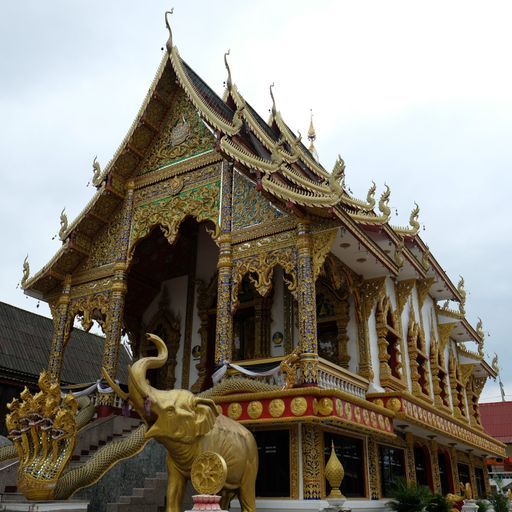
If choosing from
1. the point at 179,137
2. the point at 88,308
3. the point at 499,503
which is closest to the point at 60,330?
the point at 88,308

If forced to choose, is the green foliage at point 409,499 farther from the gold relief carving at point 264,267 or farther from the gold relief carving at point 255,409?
the gold relief carving at point 264,267

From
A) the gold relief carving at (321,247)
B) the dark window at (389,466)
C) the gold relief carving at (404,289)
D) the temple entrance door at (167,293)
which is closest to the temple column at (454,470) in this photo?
the dark window at (389,466)

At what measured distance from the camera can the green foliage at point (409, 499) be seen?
31.4 ft

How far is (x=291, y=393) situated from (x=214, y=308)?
217 inches

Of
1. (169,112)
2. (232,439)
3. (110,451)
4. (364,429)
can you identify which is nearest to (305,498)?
(364,429)

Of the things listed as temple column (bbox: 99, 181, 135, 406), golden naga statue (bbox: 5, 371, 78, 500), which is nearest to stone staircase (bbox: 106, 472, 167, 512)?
golden naga statue (bbox: 5, 371, 78, 500)

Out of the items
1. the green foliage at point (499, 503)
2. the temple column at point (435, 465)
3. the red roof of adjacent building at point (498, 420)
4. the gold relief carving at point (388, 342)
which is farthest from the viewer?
the red roof of adjacent building at point (498, 420)

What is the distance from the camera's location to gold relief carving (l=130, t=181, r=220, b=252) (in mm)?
11445

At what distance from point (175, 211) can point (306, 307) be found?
4099mm

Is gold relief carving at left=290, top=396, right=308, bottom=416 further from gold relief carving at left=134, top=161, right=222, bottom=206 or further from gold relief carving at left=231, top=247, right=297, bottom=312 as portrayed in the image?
gold relief carving at left=134, top=161, right=222, bottom=206

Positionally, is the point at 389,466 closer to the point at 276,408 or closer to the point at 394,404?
the point at 394,404

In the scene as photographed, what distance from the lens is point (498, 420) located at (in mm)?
29453

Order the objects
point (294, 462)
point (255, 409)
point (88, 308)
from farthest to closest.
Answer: point (88, 308) → point (255, 409) → point (294, 462)

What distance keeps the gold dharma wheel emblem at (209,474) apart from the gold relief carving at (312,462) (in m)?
3.05
